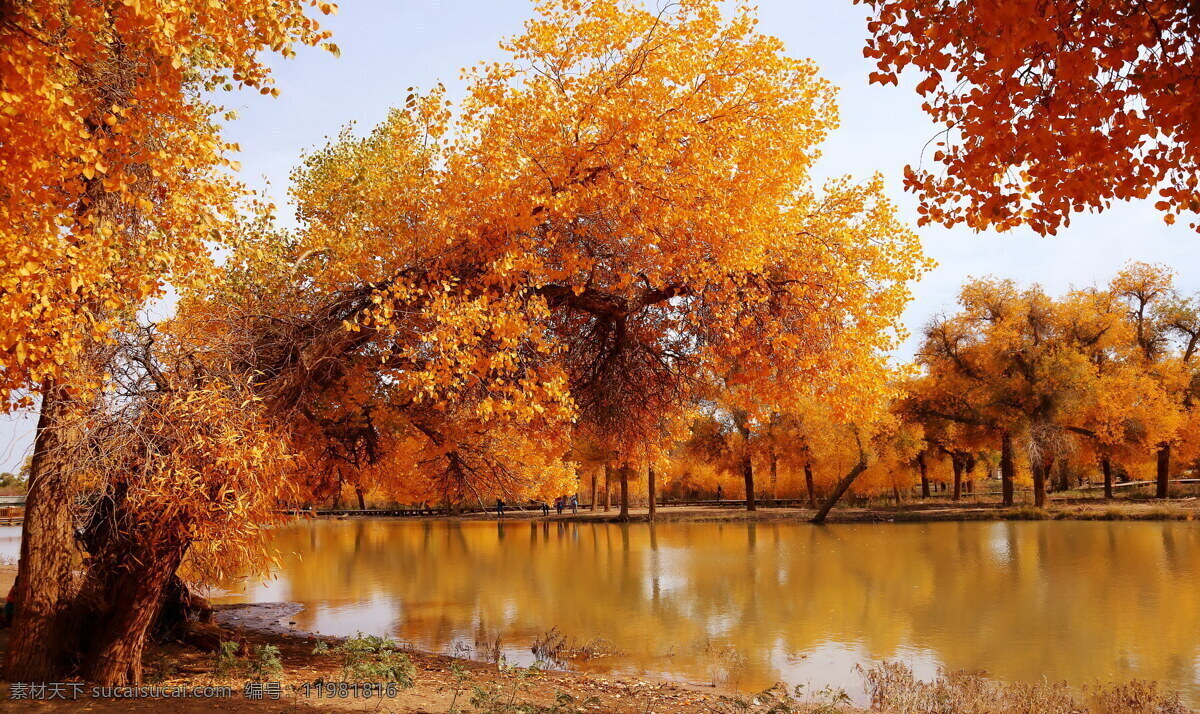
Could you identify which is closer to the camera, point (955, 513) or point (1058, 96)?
point (1058, 96)

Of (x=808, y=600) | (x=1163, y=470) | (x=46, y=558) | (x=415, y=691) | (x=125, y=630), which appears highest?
(x=46, y=558)

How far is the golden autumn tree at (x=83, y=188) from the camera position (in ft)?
18.7

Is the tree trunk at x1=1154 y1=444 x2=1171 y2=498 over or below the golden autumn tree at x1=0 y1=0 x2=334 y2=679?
below

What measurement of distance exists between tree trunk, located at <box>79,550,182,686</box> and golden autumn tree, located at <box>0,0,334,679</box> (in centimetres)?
39

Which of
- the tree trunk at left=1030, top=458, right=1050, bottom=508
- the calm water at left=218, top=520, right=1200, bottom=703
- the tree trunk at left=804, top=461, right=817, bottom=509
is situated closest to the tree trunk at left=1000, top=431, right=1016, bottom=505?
the tree trunk at left=1030, top=458, right=1050, bottom=508

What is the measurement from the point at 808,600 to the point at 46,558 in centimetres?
1363

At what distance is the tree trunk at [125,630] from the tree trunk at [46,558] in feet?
1.11

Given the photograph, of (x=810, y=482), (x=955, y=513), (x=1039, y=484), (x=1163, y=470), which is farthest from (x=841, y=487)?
(x=1163, y=470)

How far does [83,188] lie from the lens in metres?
7.61

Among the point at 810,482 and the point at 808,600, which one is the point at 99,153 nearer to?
the point at 808,600

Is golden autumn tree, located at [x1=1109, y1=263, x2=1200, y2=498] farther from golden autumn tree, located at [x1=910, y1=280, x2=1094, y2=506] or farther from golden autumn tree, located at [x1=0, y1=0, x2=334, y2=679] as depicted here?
golden autumn tree, located at [x1=0, y1=0, x2=334, y2=679]

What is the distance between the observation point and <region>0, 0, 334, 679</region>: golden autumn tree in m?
5.69

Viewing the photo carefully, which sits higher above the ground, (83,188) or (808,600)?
(83,188)

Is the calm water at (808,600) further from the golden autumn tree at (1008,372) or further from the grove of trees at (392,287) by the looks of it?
the golden autumn tree at (1008,372)
